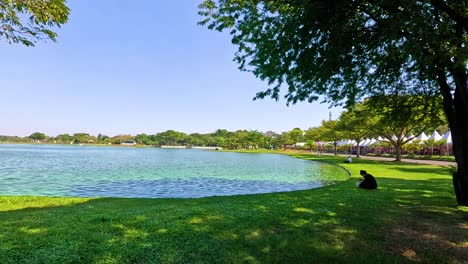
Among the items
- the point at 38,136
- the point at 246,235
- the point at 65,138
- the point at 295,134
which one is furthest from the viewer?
the point at 38,136

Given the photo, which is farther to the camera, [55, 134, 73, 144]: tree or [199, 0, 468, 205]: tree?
[55, 134, 73, 144]: tree

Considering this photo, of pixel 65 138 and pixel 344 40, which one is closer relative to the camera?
pixel 344 40

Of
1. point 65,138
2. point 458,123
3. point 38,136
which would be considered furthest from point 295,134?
point 38,136

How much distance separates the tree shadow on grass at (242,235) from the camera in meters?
4.70

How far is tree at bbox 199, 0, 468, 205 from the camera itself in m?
4.72

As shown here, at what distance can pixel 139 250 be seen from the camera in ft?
15.9

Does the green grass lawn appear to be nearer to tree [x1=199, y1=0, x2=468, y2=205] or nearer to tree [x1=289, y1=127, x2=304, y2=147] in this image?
tree [x1=199, y1=0, x2=468, y2=205]

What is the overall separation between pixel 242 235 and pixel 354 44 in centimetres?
430

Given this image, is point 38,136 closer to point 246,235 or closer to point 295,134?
point 295,134

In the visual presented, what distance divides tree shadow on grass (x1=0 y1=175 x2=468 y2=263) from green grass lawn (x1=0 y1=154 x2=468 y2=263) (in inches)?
0.6

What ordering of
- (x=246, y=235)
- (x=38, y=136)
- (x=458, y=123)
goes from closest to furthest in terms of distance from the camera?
(x=246, y=235), (x=458, y=123), (x=38, y=136)

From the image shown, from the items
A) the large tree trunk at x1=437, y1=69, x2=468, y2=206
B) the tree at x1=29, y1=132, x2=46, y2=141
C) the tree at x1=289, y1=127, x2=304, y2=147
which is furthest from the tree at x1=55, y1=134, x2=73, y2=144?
the large tree trunk at x1=437, y1=69, x2=468, y2=206

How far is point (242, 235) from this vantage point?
226 inches

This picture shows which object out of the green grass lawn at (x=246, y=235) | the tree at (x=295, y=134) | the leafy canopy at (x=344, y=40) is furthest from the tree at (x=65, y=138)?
the leafy canopy at (x=344, y=40)
